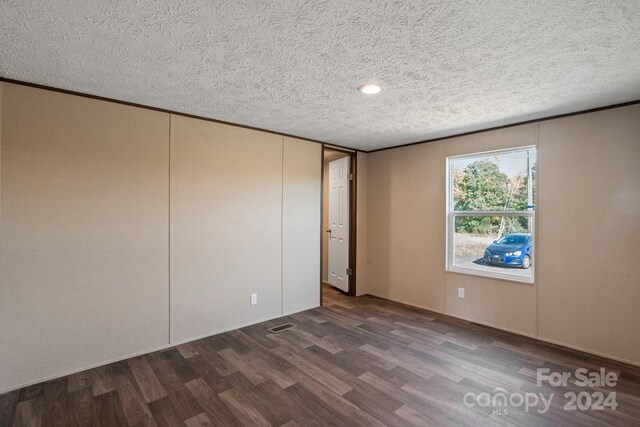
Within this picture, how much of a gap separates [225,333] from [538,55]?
11.9 ft

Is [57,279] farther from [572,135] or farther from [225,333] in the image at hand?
[572,135]

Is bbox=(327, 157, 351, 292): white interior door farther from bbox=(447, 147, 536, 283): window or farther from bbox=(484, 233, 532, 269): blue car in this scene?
bbox=(484, 233, 532, 269): blue car

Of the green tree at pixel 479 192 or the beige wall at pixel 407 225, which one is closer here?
the green tree at pixel 479 192

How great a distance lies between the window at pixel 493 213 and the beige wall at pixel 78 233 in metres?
3.44

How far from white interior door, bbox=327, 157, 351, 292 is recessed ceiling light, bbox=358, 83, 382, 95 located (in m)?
2.35

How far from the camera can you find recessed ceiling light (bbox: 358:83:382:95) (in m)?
2.33

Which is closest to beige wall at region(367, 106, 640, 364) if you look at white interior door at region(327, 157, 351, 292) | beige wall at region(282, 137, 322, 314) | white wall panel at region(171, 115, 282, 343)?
white interior door at region(327, 157, 351, 292)

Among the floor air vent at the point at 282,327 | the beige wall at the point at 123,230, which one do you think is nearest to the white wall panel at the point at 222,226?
the beige wall at the point at 123,230

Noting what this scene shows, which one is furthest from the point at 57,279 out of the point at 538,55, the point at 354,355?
the point at 538,55

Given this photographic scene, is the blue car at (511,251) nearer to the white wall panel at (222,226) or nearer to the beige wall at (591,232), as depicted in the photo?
the beige wall at (591,232)

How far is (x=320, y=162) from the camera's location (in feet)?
14.1

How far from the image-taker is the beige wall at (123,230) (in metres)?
2.29

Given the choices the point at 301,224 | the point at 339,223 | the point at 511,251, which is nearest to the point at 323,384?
the point at 301,224

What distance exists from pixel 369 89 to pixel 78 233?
2684 mm
